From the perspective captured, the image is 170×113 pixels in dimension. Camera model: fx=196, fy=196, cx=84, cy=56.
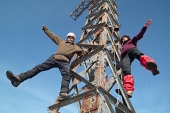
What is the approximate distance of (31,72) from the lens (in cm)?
503

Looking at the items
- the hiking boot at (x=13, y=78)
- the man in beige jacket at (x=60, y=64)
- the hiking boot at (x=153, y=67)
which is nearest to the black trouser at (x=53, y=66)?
the man in beige jacket at (x=60, y=64)

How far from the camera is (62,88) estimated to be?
15.5 feet

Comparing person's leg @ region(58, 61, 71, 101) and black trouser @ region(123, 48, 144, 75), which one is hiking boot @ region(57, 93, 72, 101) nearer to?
person's leg @ region(58, 61, 71, 101)

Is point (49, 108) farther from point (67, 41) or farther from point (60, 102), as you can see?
point (67, 41)

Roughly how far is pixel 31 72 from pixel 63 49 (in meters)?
1.06

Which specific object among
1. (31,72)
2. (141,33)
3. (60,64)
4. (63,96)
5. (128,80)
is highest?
(141,33)

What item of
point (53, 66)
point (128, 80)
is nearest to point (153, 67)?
point (128, 80)

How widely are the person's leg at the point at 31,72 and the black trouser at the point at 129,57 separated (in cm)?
185

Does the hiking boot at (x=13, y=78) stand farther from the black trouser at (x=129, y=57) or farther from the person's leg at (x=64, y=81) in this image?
the black trouser at (x=129, y=57)

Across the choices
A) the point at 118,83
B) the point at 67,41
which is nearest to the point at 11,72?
the point at 67,41

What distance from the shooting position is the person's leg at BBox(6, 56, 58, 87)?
4771 mm

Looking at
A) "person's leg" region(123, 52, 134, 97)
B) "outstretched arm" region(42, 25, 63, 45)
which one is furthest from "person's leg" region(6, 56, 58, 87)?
"person's leg" region(123, 52, 134, 97)

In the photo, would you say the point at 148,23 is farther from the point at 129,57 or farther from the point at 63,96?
the point at 63,96

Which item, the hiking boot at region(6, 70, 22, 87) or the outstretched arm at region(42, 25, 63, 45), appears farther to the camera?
the outstretched arm at region(42, 25, 63, 45)
